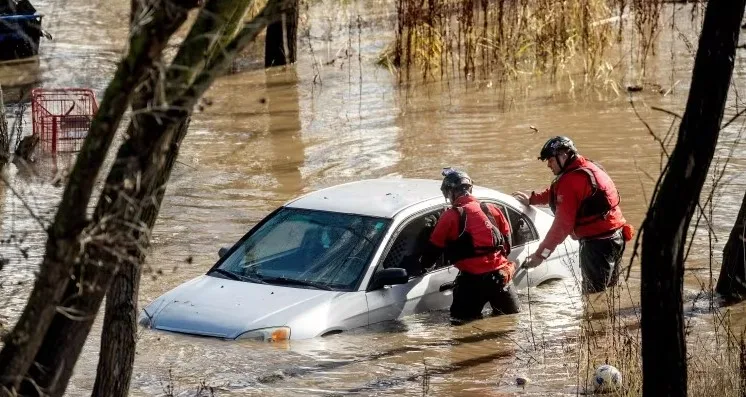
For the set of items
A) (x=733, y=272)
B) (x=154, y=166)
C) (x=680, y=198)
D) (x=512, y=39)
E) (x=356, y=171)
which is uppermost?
(x=154, y=166)

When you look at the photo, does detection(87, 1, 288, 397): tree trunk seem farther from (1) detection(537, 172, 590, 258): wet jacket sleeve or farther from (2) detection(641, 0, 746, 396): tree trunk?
(1) detection(537, 172, 590, 258): wet jacket sleeve

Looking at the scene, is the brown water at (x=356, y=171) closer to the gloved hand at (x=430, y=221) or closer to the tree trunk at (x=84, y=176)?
the tree trunk at (x=84, y=176)

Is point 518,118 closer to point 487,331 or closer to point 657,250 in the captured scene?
point 487,331

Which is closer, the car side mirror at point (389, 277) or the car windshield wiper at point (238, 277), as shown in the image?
the car side mirror at point (389, 277)

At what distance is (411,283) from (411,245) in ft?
0.96

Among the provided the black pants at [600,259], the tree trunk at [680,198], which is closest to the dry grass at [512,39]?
the black pants at [600,259]

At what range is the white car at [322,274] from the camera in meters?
9.29

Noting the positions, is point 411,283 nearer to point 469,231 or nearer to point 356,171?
point 469,231

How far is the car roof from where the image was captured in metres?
10.2

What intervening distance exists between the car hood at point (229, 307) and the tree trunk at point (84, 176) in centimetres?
451

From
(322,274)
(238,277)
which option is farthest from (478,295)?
(238,277)

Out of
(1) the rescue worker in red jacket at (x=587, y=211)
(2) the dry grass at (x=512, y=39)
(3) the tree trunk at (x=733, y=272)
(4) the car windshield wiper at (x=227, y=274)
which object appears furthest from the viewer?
(2) the dry grass at (x=512, y=39)

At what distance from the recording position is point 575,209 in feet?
36.0

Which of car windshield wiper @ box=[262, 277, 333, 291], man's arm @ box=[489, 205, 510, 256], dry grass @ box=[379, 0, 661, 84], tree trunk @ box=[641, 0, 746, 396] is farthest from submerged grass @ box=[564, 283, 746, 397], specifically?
dry grass @ box=[379, 0, 661, 84]
